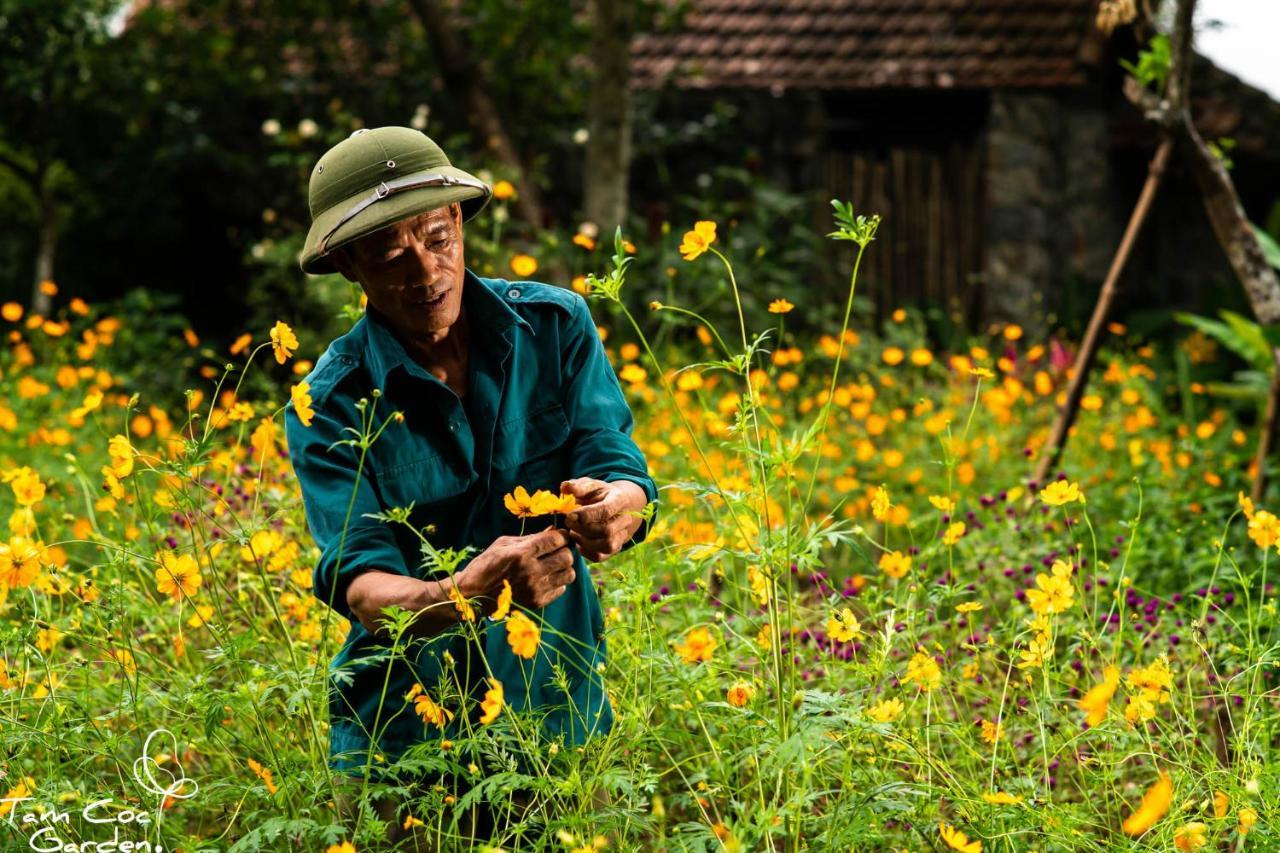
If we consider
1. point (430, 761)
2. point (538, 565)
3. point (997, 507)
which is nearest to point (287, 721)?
point (430, 761)

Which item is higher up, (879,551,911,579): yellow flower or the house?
(879,551,911,579): yellow flower

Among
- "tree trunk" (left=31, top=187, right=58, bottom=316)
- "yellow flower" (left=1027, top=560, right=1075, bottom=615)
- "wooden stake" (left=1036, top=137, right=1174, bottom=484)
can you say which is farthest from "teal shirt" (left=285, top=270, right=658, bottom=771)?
"tree trunk" (left=31, top=187, right=58, bottom=316)

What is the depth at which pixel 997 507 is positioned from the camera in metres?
3.97

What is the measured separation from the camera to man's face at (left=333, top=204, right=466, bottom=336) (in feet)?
6.70

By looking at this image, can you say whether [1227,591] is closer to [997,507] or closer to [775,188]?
[997,507]

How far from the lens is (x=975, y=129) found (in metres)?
9.95

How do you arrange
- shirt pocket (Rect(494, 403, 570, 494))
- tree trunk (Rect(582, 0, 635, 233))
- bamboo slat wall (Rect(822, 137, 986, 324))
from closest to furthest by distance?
shirt pocket (Rect(494, 403, 570, 494)) → tree trunk (Rect(582, 0, 635, 233)) → bamboo slat wall (Rect(822, 137, 986, 324))

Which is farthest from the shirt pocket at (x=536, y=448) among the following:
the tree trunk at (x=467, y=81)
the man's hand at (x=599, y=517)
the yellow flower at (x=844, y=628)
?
the tree trunk at (x=467, y=81)

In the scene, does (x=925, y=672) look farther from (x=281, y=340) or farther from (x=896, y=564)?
(x=281, y=340)

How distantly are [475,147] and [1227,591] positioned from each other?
5.82 meters

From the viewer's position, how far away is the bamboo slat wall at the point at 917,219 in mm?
9422

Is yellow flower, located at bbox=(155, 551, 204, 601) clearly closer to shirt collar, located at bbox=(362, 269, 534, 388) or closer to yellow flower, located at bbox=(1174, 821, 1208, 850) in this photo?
shirt collar, located at bbox=(362, 269, 534, 388)

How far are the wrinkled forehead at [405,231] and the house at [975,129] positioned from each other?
23.4 feet

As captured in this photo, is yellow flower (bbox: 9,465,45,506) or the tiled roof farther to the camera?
the tiled roof
